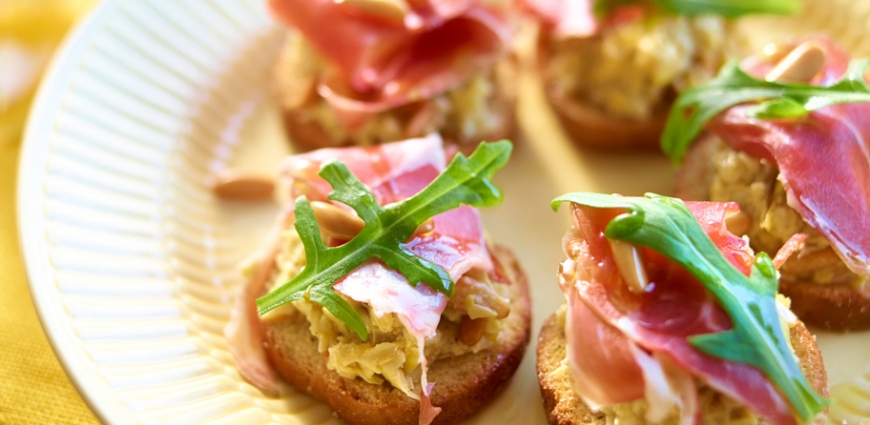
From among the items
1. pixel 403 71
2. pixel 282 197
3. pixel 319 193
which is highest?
pixel 403 71

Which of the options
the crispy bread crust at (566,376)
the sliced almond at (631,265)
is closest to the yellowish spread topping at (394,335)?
the crispy bread crust at (566,376)

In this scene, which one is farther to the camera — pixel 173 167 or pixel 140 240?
pixel 173 167

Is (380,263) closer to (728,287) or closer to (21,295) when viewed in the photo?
(728,287)

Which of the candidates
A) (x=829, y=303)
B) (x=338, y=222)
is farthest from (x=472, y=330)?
(x=829, y=303)

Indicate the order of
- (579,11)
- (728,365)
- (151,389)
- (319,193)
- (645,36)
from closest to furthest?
(728,365) → (151,389) → (319,193) → (645,36) → (579,11)

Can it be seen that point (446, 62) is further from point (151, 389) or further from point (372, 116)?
point (151, 389)

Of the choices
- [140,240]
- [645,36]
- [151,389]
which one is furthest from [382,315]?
[645,36]

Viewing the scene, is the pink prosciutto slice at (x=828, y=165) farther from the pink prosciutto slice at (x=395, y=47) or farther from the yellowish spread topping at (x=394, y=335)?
the pink prosciutto slice at (x=395, y=47)

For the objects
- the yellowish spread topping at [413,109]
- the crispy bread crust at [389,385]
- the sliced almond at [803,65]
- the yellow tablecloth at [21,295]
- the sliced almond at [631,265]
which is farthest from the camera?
the yellowish spread topping at [413,109]
